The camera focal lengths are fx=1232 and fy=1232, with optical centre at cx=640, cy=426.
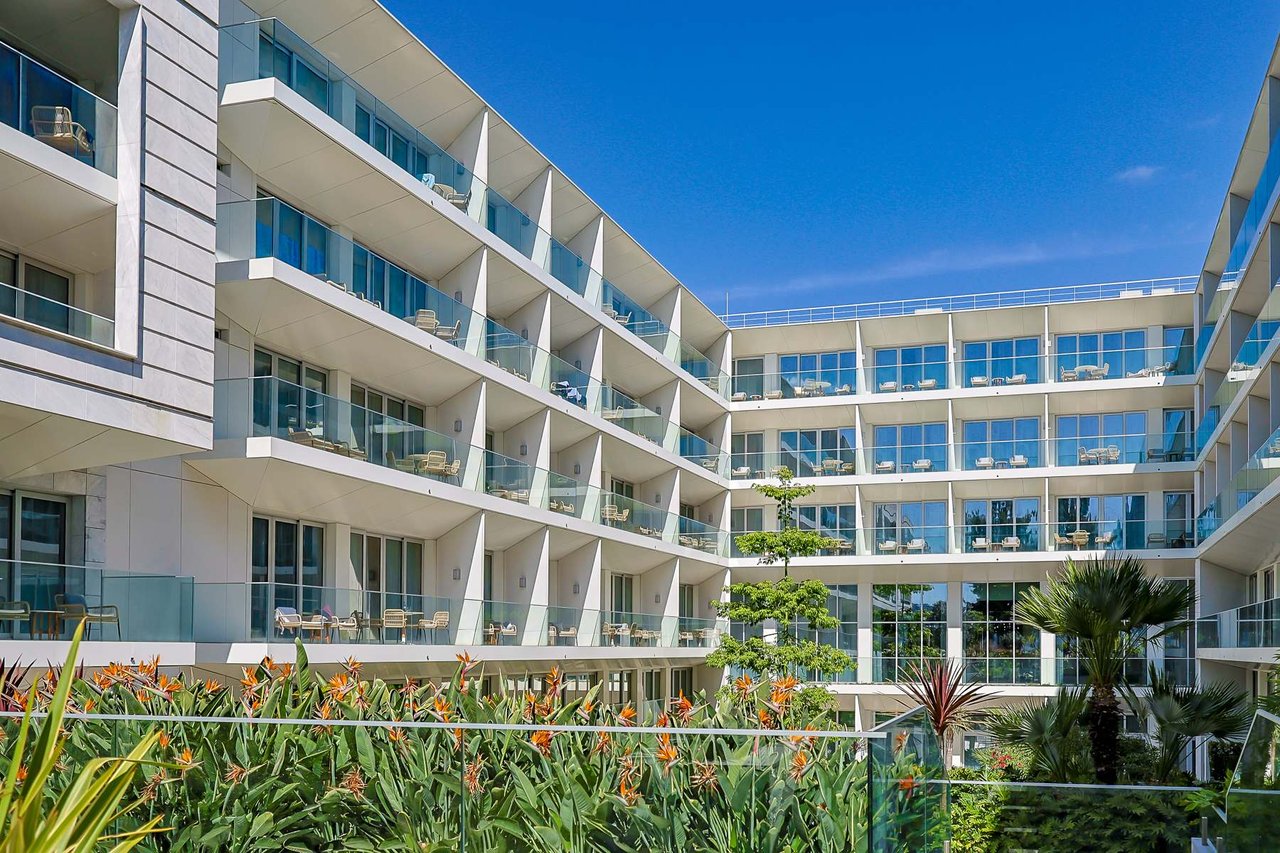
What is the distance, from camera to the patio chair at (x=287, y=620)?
18.4 m

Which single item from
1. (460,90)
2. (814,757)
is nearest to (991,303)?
(460,90)

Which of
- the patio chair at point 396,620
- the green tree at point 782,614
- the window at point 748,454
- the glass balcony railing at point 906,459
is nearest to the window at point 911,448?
the glass balcony railing at point 906,459

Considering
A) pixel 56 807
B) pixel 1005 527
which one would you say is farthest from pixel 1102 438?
pixel 56 807

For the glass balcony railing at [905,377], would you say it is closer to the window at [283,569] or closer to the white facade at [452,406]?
the white facade at [452,406]

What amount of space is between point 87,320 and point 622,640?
17.9 m

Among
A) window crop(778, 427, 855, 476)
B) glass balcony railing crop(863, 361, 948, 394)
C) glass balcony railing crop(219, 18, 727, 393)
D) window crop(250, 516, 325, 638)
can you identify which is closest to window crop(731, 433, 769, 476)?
window crop(778, 427, 855, 476)

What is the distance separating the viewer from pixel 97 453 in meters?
15.4

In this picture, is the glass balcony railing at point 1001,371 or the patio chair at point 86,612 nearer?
the patio chair at point 86,612

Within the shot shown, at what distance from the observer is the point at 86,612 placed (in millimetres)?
14992

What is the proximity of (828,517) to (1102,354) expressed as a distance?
31.6 ft

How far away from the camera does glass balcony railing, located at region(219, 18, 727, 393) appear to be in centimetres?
1869

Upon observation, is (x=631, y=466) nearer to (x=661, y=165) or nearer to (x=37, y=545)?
(x=661, y=165)

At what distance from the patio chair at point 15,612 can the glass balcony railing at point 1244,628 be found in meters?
19.6

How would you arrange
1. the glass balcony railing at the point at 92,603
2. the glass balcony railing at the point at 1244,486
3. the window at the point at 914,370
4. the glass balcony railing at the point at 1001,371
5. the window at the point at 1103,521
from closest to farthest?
the glass balcony railing at the point at 92,603 → the glass balcony railing at the point at 1244,486 → the window at the point at 1103,521 → the glass balcony railing at the point at 1001,371 → the window at the point at 914,370
